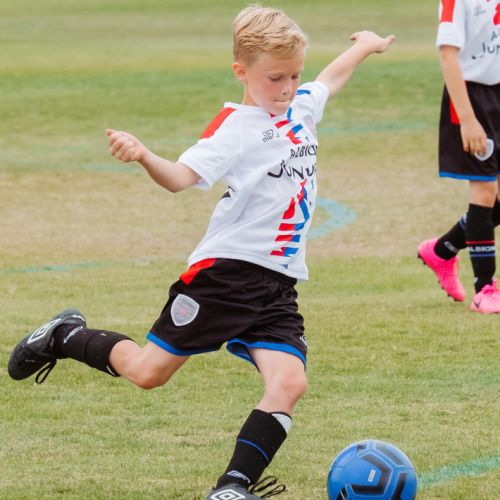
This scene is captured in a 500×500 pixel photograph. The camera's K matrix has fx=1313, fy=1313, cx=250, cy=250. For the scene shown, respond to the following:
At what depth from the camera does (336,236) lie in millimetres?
10297

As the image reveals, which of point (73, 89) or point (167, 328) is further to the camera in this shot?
point (73, 89)

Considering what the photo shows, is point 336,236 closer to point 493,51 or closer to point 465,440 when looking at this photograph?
point 493,51

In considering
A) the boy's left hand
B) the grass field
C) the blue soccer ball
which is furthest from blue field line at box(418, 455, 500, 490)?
the boy's left hand

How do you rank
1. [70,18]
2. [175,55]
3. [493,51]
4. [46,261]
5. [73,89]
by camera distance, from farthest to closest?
[70,18] < [175,55] < [73,89] < [46,261] < [493,51]

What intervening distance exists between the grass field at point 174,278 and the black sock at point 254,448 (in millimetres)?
258

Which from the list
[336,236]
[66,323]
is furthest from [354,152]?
[66,323]

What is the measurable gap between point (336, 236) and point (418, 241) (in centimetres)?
67

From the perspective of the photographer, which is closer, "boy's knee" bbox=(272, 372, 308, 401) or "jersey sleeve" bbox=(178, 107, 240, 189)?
"boy's knee" bbox=(272, 372, 308, 401)

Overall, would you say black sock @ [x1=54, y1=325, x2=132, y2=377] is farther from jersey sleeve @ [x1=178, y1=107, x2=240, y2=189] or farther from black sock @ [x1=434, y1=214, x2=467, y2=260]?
black sock @ [x1=434, y1=214, x2=467, y2=260]

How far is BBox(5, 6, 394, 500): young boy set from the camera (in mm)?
4605

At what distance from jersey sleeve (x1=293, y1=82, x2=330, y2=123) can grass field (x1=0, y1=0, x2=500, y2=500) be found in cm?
128

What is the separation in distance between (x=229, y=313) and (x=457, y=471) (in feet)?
3.32

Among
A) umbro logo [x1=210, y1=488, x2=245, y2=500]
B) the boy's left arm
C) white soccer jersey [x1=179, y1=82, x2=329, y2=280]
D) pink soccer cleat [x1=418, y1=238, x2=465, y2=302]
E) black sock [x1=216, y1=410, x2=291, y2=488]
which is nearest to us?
umbro logo [x1=210, y1=488, x2=245, y2=500]

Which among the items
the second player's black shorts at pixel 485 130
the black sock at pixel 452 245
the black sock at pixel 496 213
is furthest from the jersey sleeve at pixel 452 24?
the black sock at pixel 452 245
